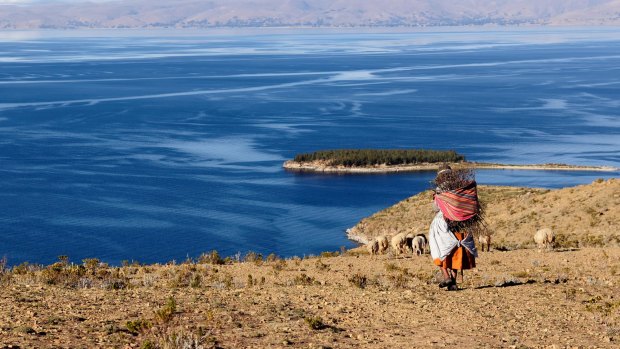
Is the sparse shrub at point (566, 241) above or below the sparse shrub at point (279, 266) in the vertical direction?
above

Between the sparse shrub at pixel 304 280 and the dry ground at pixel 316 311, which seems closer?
the dry ground at pixel 316 311

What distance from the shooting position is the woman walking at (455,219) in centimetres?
1648

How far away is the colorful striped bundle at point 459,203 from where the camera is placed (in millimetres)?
16453

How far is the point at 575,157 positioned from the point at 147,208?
160 ft

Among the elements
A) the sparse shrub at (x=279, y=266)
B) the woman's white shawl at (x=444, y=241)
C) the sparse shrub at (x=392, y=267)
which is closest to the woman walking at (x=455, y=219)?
the woman's white shawl at (x=444, y=241)

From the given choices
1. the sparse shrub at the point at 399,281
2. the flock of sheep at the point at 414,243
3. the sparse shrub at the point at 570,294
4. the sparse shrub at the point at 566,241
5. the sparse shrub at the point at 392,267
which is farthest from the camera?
the sparse shrub at the point at 566,241

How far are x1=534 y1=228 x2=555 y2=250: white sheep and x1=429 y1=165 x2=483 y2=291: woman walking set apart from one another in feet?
28.3

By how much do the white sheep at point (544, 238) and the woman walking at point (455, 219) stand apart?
8634mm

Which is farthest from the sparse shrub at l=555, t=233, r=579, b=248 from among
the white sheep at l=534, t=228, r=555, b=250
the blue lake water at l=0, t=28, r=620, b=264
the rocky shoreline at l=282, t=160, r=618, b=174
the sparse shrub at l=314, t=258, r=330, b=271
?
the rocky shoreline at l=282, t=160, r=618, b=174

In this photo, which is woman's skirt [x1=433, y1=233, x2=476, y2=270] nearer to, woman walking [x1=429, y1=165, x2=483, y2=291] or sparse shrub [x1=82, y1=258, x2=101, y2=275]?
woman walking [x1=429, y1=165, x2=483, y2=291]

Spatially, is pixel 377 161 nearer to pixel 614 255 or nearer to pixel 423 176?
pixel 423 176

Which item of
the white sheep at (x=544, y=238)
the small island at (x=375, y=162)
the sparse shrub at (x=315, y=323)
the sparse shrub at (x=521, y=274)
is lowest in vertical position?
the sparse shrub at (x=315, y=323)

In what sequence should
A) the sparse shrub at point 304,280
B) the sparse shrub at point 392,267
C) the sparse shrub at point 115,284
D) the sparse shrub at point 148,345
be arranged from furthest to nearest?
1. the sparse shrub at point 392,267
2. the sparse shrub at point 304,280
3. the sparse shrub at point 115,284
4. the sparse shrub at point 148,345

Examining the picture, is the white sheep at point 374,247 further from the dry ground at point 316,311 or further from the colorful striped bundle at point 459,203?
the colorful striped bundle at point 459,203
